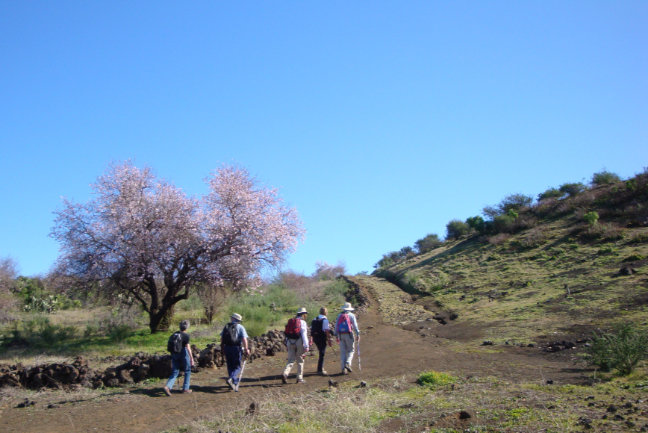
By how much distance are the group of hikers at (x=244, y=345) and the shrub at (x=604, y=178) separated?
1627 inches

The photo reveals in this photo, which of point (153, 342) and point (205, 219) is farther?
point (205, 219)

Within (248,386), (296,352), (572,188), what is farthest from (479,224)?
(248,386)

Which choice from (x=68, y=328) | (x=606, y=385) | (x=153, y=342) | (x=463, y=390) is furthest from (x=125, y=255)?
(x=606, y=385)

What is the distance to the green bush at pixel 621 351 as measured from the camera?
33.6ft

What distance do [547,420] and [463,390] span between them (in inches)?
104

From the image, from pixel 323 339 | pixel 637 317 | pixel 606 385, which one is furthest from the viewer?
pixel 637 317

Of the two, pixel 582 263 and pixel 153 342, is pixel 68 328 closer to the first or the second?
pixel 153 342

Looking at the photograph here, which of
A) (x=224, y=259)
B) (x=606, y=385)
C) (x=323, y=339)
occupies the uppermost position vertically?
(x=224, y=259)

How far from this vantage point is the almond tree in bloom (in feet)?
68.8

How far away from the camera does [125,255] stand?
20656mm

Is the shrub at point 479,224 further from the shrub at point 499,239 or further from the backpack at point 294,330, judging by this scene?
the backpack at point 294,330

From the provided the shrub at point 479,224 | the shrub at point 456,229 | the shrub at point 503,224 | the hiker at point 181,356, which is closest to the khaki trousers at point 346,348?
the hiker at point 181,356

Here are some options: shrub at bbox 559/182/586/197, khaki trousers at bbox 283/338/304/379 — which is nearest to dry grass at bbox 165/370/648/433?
khaki trousers at bbox 283/338/304/379

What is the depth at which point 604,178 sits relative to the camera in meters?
47.0
